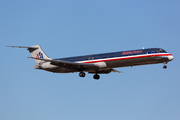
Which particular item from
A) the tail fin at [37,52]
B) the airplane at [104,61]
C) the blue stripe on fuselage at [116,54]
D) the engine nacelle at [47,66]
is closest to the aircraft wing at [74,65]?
the airplane at [104,61]

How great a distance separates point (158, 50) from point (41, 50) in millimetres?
22851

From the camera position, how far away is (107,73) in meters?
55.1

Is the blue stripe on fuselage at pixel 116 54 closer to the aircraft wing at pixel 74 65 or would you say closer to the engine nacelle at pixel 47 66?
the aircraft wing at pixel 74 65

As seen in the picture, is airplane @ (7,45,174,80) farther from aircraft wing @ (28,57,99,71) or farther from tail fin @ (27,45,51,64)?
tail fin @ (27,45,51,64)

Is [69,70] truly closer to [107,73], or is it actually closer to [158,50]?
[107,73]

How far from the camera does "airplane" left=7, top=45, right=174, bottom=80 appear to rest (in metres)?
45.9

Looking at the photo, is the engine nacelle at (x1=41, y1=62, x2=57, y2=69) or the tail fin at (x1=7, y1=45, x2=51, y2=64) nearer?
the engine nacelle at (x1=41, y1=62, x2=57, y2=69)

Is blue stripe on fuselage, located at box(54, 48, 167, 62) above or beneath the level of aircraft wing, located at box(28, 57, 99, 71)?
above

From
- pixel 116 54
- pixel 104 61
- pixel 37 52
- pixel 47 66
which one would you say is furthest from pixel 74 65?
pixel 37 52

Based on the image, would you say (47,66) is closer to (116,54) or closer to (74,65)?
(74,65)

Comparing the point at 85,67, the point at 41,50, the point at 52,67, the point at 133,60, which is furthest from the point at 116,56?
the point at 41,50

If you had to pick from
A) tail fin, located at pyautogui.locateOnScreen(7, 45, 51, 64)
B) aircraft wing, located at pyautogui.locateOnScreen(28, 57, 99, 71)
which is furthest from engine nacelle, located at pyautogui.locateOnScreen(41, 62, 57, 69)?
tail fin, located at pyautogui.locateOnScreen(7, 45, 51, 64)

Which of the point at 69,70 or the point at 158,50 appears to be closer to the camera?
the point at 158,50

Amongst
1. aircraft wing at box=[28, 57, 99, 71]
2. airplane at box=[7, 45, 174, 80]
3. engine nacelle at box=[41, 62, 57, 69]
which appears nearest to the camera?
airplane at box=[7, 45, 174, 80]
